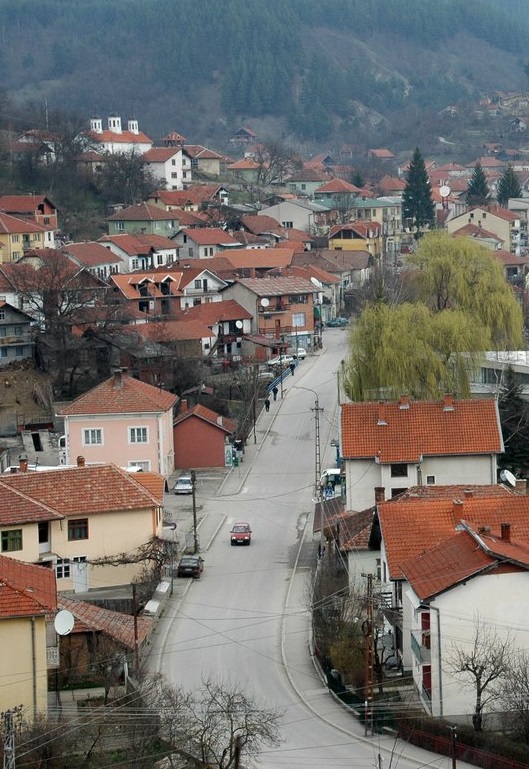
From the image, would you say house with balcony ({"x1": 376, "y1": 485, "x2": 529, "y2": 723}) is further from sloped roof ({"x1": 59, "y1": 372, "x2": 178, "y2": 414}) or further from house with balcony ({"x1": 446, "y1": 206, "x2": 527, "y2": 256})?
house with balcony ({"x1": 446, "y1": 206, "x2": 527, "y2": 256})

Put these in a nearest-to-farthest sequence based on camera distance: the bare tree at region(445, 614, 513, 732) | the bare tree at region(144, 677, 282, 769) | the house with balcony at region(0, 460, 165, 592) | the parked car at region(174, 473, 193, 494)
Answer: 1. the bare tree at region(144, 677, 282, 769)
2. the bare tree at region(445, 614, 513, 732)
3. the house with balcony at region(0, 460, 165, 592)
4. the parked car at region(174, 473, 193, 494)

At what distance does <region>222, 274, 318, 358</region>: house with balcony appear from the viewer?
5122 centimetres

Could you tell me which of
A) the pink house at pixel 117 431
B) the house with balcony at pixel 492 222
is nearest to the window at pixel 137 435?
the pink house at pixel 117 431

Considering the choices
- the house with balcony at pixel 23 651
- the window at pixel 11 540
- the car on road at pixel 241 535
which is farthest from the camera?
the car on road at pixel 241 535

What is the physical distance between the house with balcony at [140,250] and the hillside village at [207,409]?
11cm

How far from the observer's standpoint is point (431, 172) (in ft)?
376

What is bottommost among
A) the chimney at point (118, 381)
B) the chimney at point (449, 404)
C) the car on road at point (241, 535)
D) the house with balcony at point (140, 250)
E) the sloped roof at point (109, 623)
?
the car on road at point (241, 535)

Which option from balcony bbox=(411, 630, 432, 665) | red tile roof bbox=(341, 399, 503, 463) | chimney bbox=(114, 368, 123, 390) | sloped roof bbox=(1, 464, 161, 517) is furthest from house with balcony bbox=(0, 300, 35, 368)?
balcony bbox=(411, 630, 432, 665)

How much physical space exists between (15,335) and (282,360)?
7616mm

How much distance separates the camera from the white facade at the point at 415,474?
93.1 feet

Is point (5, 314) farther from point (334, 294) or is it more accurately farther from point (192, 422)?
point (334, 294)

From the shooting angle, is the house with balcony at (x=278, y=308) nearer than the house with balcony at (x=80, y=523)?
No

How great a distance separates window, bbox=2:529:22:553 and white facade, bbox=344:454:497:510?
6.24 m

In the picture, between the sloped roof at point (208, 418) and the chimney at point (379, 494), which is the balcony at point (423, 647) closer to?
the chimney at point (379, 494)
